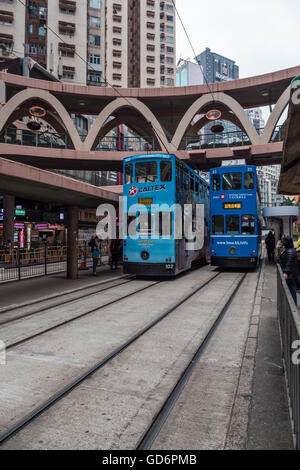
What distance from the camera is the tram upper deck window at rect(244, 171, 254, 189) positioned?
1611 cm

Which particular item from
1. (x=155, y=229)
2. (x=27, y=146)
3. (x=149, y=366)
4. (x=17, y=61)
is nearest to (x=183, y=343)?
(x=149, y=366)

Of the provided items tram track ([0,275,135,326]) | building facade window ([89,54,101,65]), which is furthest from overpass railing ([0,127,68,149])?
building facade window ([89,54,101,65])

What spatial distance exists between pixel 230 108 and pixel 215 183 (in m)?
14.3

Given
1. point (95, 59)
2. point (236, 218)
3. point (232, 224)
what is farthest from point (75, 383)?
point (95, 59)

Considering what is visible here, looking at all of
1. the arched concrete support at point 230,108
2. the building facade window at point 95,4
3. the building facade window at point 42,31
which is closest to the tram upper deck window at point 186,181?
the arched concrete support at point 230,108

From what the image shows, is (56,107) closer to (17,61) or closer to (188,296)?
(17,61)

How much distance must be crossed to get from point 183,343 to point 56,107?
89.0 ft

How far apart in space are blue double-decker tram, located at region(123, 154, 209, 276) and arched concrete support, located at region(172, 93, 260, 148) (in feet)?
52.3

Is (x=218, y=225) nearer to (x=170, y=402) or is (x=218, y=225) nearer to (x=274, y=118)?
(x=170, y=402)

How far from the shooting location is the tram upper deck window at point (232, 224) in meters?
16.2

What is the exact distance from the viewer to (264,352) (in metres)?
5.48
